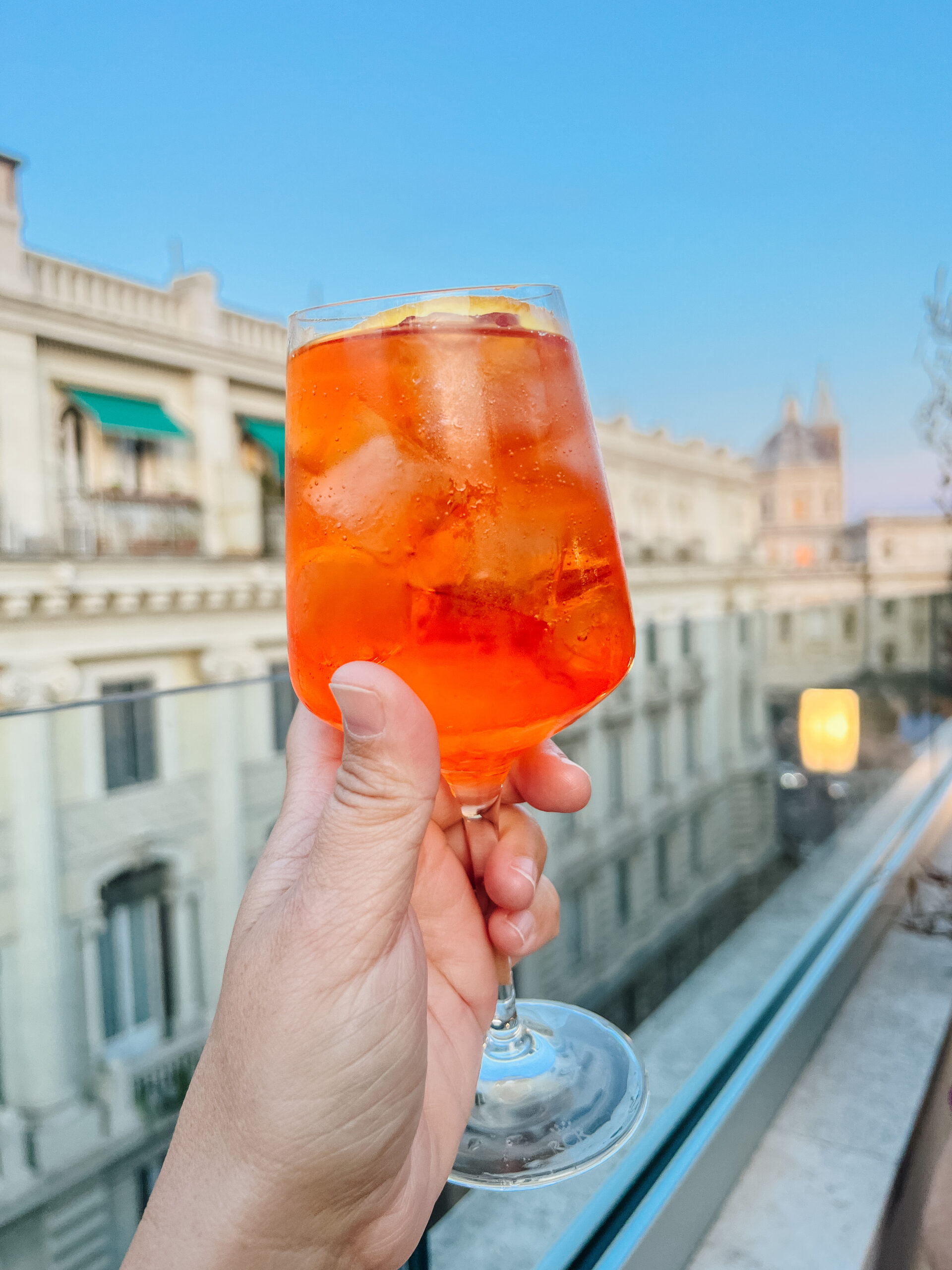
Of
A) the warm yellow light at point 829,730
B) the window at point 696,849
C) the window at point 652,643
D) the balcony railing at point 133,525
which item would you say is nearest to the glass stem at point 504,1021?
Result: the window at point 652,643

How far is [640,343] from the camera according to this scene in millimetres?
13984

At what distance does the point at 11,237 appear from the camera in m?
12.8

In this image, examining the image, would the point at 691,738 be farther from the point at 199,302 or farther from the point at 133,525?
the point at 199,302

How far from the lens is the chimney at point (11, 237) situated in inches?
492

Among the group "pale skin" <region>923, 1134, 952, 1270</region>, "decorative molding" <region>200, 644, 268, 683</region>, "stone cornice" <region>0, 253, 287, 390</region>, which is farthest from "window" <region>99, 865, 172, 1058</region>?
"decorative molding" <region>200, 644, 268, 683</region>

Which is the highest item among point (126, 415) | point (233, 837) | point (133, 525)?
point (126, 415)

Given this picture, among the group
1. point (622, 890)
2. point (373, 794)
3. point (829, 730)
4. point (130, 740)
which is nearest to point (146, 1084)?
point (130, 740)

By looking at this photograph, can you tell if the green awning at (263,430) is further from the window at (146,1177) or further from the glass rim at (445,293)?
the glass rim at (445,293)

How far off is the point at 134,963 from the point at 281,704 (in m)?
0.32

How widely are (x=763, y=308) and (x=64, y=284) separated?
1227 centimetres

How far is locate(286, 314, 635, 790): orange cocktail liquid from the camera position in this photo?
1.57 feet

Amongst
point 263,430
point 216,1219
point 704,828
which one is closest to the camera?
point 216,1219

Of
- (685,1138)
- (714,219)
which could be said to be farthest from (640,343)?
(685,1138)

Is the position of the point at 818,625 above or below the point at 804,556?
below
